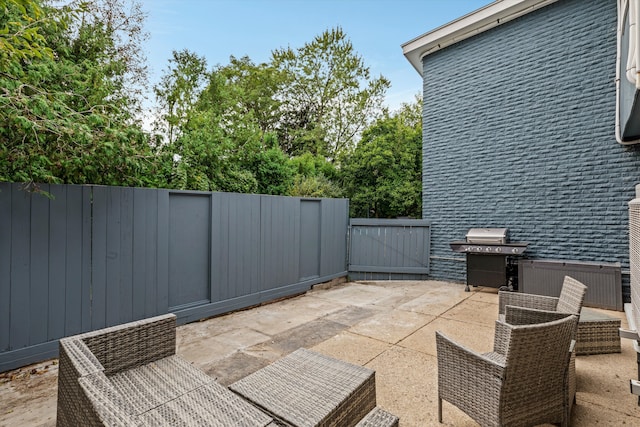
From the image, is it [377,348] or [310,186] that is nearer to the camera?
[377,348]

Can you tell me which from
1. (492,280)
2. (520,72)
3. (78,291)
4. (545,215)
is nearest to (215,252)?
(78,291)

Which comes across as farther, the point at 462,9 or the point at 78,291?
the point at 462,9

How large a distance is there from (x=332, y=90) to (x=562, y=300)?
13744mm

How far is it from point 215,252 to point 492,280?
4569 millimetres

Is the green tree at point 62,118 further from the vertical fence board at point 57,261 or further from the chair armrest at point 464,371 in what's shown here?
the chair armrest at point 464,371

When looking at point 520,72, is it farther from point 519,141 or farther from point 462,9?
point 462,9

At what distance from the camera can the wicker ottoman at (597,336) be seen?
299cm

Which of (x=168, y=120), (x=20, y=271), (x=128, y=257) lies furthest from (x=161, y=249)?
(x=168, y=120)

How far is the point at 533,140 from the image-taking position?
564cm

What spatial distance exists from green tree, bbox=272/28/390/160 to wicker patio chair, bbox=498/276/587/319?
1165 cm

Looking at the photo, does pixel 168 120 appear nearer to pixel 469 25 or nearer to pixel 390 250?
pixel 390 250

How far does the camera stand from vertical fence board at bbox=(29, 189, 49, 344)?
9.31 ft

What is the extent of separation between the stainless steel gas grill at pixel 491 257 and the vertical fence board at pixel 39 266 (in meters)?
5.67

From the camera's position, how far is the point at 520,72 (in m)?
5.79
